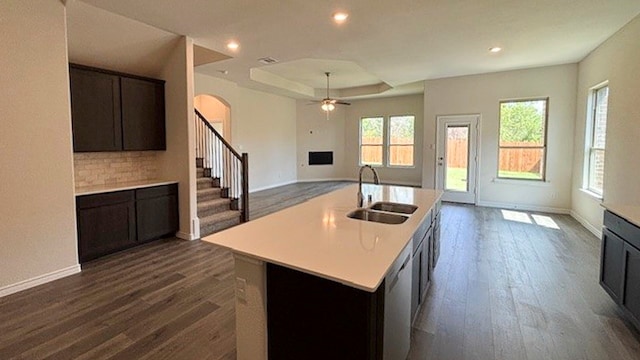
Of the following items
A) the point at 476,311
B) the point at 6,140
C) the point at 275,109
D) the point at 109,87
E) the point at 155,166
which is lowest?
the point at 476,311

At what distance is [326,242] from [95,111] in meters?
3.79

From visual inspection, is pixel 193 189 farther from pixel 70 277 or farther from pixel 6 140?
pixel 6 140

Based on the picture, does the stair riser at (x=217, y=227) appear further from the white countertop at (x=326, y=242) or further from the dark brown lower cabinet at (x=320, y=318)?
the dark brown lower cabinet at (x=320, y=318)

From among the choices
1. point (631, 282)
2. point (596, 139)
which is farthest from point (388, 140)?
point (631, 282)

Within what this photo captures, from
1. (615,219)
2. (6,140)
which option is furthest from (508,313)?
(6,140)

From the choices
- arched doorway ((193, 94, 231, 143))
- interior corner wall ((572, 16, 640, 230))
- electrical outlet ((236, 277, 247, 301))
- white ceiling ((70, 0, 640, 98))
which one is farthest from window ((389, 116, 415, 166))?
electrical outlet ((236, 277, 247, 301))

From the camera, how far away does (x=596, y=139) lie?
529 centimetres

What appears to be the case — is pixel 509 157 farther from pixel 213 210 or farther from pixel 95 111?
pixel 95 111

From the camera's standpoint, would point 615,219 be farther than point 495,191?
No

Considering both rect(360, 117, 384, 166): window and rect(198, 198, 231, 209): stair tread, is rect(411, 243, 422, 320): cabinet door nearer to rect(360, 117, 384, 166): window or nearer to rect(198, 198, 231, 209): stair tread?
rect(198, 198, 231, 209): stair tread

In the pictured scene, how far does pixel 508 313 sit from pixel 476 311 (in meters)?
0.26

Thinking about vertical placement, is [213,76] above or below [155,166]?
above

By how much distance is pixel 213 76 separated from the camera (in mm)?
7289

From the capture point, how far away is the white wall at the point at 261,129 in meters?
7.90
